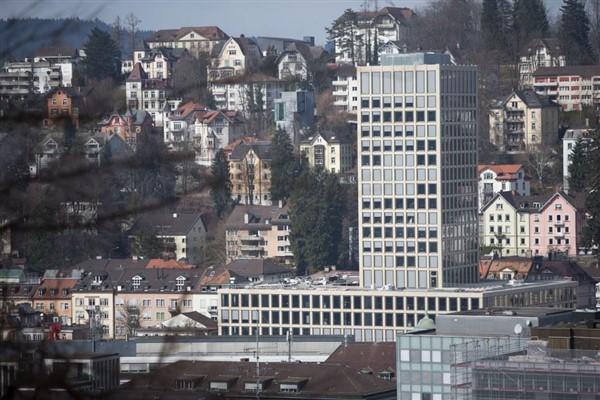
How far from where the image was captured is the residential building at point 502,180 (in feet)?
220

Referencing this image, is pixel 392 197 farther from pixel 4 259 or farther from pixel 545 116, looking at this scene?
pixel 4 259

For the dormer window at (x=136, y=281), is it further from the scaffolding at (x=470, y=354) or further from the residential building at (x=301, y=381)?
the scaffolding at (x=470, y=354)

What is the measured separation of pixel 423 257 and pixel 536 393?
26.9 meters

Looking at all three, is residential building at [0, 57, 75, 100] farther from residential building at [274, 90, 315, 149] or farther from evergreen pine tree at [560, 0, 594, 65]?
evergreen pine tree at [560, 0, 594, 65]

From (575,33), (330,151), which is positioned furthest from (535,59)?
(330,151)

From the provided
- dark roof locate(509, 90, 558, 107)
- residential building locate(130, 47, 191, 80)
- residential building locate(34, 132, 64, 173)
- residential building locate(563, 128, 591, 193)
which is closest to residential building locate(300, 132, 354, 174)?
dark roof locate(509, 90, 558, 107)

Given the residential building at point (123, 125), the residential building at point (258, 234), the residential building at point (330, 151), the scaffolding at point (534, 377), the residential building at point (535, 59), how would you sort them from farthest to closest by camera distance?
the residential building at point (535, 59), the residential building at point (330, 151), the residential building at point (258, 234), the scaffolding at point (534, 377), the residential building at point (123, 125)

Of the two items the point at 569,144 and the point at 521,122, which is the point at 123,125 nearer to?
the point at 569,144

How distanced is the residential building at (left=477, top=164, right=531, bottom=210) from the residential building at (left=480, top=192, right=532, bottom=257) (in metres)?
1.71

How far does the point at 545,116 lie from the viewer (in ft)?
239

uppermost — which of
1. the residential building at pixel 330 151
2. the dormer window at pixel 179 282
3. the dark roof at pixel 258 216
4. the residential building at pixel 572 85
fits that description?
the residential building at pixel 572 85

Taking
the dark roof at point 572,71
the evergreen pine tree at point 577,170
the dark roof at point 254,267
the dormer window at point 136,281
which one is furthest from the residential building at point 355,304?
the dark roof at point 572,71

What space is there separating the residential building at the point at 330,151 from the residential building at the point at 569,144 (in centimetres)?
724

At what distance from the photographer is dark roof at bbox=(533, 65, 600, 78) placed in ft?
248
